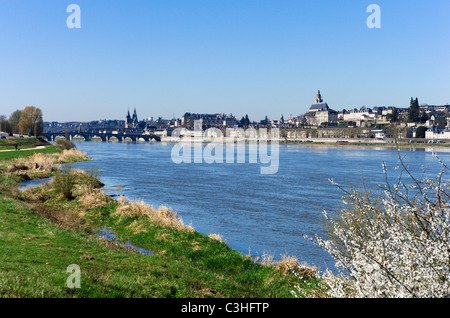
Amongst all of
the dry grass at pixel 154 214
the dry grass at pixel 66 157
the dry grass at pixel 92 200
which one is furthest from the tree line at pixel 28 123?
the dry grass at pixel 154 214

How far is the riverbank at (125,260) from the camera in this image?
1004 cm

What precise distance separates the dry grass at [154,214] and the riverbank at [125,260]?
5 centimetres

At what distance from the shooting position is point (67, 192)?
28.5 m

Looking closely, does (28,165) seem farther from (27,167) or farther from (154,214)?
(154,214)

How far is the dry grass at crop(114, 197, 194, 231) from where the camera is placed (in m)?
20.4

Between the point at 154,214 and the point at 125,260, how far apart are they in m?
8.06

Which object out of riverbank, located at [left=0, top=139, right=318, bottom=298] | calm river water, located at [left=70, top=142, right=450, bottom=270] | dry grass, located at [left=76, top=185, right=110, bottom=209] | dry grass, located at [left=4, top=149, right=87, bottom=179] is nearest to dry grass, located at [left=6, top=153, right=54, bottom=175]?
dry grass, located at [left=4, top=149, right=87, bottom=179]

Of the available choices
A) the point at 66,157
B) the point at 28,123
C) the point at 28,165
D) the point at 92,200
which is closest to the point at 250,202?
the point at 92,200

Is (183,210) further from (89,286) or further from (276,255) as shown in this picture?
(89,286)

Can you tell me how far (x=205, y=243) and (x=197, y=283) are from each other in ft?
18.4

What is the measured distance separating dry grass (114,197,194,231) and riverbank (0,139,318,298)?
52 mm

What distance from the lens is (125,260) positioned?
45.3ft

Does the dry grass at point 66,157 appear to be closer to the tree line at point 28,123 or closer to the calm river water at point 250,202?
the calm river water at point 250,202
